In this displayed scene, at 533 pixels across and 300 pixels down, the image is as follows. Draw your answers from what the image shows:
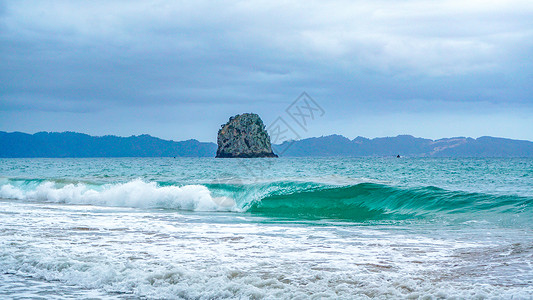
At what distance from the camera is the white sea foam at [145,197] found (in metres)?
18.9

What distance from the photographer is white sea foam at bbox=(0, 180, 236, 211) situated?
1886cm

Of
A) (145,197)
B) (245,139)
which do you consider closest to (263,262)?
(145,197)

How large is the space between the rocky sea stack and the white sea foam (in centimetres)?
9760

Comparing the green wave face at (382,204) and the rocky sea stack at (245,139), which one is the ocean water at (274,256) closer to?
the green wave face at (382,204)

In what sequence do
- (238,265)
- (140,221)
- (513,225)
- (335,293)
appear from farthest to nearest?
(140,221) < (513,225) < (238,265) < (335,293)

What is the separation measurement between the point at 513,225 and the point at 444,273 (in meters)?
6.01

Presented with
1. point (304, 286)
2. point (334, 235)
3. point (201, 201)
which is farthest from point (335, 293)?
point (201, 201)

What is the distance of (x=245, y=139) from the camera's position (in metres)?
127

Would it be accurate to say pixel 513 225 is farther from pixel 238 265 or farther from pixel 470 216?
pixel 238 265

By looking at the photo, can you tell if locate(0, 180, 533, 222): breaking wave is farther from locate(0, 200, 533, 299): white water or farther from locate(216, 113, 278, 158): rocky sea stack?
locate(216, 113, 278, 158): rocky sea stack

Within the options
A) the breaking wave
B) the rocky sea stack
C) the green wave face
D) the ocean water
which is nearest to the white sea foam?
the breaking wave

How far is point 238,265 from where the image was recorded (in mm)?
6992

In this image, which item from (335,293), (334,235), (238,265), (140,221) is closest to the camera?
(335,293)

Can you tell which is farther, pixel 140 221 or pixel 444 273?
pixel 140 221
